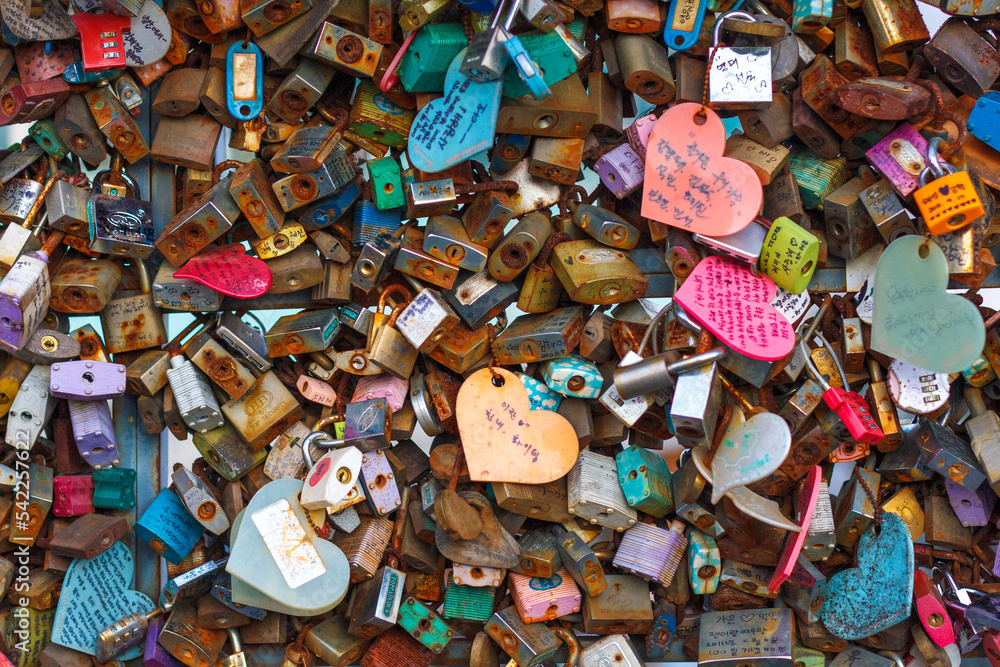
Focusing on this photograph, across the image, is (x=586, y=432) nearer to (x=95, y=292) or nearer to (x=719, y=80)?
(x=719, y=80)

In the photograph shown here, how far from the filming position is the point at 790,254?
1505 mm

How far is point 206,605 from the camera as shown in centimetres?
166

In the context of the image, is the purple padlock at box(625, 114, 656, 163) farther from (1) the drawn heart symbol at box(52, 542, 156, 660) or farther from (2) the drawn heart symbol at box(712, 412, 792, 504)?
(1) the drawn heart symbol at box(52, 542, 156, 660)

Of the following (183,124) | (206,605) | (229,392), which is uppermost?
(183,124)

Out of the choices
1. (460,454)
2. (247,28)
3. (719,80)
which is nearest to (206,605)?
(460,454)

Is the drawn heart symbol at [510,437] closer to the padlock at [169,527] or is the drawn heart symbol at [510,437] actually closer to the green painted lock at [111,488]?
the padlock at [169,527]

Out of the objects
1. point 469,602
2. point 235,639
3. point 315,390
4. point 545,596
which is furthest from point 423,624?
point 315,390

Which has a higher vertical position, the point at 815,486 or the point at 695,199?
the point at 695,199

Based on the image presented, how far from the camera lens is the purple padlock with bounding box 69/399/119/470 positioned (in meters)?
1.62

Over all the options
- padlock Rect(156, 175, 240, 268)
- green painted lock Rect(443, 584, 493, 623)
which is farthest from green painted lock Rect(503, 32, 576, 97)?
green painted lock Rect(443, 584, 493, 623)

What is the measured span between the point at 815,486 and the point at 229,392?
114 centimetres

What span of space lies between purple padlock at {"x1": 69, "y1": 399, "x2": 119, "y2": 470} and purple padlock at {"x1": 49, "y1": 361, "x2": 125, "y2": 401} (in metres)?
0.02

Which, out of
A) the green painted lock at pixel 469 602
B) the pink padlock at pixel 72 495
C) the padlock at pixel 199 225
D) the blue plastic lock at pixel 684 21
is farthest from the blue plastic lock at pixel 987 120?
the pink padlock at pixel 72 495

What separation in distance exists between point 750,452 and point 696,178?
1.69ft
